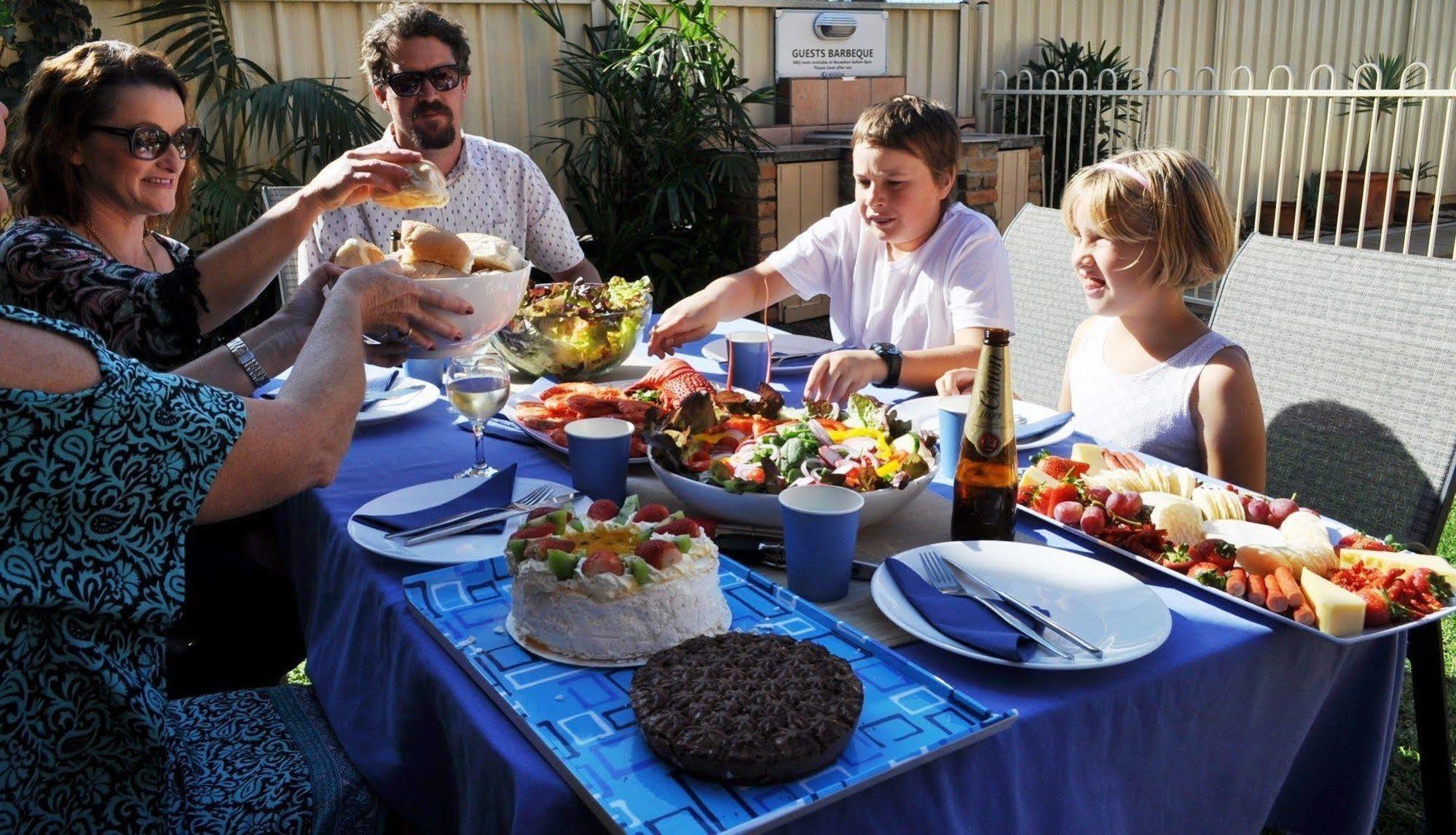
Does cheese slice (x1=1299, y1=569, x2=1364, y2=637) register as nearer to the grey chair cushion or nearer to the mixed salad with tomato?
the mixed salad with tomato

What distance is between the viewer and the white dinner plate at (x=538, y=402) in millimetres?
2004

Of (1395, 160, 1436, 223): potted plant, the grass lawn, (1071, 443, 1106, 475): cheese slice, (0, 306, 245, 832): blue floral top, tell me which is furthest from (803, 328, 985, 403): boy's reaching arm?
(1395, 160, 1436, 223): potted plant

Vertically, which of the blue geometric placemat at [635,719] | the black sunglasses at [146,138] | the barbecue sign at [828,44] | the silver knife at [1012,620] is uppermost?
the barbecue sign at [828,44]

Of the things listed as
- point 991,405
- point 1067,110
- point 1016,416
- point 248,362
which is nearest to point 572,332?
point 248,362

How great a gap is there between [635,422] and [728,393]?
0.60 ft

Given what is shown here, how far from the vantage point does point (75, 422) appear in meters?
1.14

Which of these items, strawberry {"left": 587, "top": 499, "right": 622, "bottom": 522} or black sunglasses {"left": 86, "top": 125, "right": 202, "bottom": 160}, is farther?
black sunglasses {"left": 86, "top": 125, "right": 202, "bottom": 160}

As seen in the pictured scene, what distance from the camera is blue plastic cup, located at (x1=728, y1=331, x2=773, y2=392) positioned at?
241 centimetres

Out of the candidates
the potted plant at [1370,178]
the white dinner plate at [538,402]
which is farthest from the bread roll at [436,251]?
the potted plant at [1370,178]

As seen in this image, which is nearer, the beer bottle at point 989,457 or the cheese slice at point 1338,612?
the cheese slice at point 1338,612

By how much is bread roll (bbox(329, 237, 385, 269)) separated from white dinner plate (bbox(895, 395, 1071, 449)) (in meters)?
1.05

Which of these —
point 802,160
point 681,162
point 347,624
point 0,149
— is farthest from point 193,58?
point 347,624

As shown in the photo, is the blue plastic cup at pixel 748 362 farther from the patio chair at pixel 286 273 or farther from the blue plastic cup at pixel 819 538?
the patio chair at pixel 286 273

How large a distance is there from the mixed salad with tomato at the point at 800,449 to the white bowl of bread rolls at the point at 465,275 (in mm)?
403
